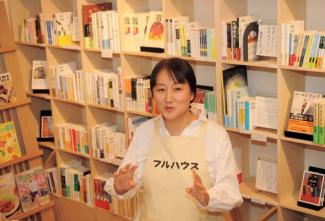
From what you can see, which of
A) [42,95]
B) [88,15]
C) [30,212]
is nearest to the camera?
[88,15]

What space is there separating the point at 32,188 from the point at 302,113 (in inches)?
96.3

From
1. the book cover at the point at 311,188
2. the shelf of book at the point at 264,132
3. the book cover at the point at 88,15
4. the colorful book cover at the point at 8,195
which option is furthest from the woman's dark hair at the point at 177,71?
the colorful book cover at the point at 8,195

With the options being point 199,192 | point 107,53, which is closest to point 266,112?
point 199,192

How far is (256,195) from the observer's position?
3.30 m

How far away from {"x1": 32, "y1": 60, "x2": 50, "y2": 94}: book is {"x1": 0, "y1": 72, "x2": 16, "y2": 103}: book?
1.14ft

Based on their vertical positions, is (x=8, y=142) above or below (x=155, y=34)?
below

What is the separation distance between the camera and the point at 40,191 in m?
4.44

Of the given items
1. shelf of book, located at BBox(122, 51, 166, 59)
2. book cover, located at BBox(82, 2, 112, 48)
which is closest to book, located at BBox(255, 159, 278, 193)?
shelf of book, located at BBox(122, 51, 166, 59)

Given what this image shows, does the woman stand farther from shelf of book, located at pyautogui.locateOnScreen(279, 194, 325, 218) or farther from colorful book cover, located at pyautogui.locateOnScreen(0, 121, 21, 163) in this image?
colorful book cover, located at pyautogui.locateOnScreen(0, 121, 21, 163)

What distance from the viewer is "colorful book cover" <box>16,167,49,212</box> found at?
4316 millimetres

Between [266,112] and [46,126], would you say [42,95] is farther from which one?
[266,112]

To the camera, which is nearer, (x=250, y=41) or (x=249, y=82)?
(x=250, y=41)

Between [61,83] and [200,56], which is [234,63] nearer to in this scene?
[200,56]

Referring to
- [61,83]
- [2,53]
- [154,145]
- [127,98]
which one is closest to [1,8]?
[2,53]
